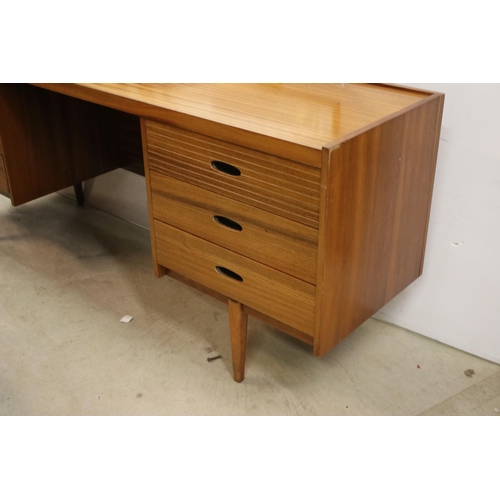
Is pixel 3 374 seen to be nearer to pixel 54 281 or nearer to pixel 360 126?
pixel 54 281

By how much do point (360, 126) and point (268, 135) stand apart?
0.19 m

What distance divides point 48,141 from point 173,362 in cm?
84

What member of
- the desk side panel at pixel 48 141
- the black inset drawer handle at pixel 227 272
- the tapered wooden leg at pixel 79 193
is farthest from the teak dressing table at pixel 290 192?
the tapered wooden leg at pixel 79 193

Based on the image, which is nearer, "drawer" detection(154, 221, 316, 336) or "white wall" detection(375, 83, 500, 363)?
"drawer" detection(154, 221, 316, 336)

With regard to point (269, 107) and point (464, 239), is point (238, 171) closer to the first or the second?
point (269, 107)

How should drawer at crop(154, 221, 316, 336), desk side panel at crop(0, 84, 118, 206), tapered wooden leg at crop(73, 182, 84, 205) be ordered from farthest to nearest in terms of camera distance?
tapered wooden leg at crop(73, 182, 84, 205)
desk side panel at crop(0, 84, 118, 206)
drawer at crop(154, 221, 316, 336)

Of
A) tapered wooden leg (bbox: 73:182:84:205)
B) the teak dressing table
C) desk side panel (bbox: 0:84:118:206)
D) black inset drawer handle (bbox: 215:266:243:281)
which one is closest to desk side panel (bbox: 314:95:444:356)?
the teak dressing table

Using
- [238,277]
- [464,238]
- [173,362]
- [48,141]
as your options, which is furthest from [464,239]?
[48,141]

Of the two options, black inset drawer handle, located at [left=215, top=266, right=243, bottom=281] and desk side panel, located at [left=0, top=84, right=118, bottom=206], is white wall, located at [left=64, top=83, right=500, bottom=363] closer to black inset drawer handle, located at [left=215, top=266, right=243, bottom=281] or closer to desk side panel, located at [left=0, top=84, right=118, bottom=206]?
black inset drawer handle, located at [left=215, top=266, right=243, bottom=281]

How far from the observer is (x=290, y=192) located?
130 centimetres

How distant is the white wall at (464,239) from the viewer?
1.57 metres

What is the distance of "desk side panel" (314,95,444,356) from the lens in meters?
1.29

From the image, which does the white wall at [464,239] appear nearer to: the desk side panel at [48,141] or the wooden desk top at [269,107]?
the wooden desk top at [269,107]

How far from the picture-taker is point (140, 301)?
2.06 meters
